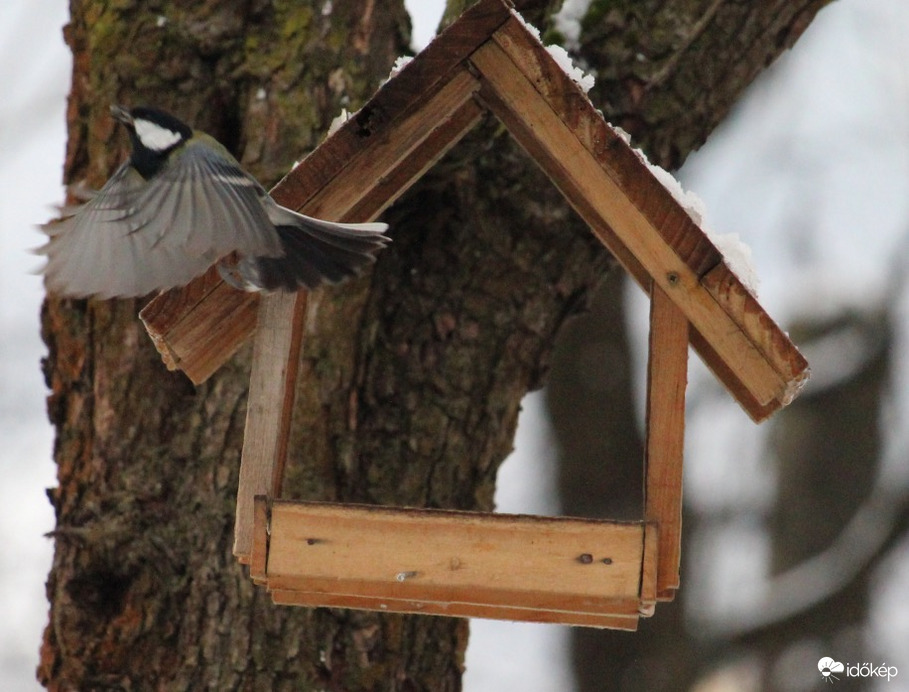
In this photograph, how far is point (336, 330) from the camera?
2.45 metres

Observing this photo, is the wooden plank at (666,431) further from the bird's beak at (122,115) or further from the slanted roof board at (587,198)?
the bird's beak at (122,115)

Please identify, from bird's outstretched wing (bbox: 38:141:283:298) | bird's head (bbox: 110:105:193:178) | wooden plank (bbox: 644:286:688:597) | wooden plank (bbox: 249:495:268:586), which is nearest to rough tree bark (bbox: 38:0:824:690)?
bird's head (bbox: 110:105:193:178)

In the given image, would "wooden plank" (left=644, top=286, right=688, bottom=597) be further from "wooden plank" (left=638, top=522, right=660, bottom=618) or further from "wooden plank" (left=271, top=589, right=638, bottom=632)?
"wooden plank" (left=271, top=589, right=638, bottom=632)

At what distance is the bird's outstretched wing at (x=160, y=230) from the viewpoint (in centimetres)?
173

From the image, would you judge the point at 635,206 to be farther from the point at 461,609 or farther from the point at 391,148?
the point at 461,609

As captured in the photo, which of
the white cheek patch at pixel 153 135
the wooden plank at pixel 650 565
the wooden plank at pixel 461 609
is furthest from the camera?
the white cheek patch at pixel 153 135

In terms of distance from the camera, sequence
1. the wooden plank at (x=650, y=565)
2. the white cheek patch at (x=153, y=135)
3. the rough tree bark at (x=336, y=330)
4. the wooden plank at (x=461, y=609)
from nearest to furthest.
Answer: the wooden plank at (x=650, y=565), the wooden plank at (x=461, y=609), the white cheek patch at (x=153, y=135), the rough tree bark at (x=336, y=330)

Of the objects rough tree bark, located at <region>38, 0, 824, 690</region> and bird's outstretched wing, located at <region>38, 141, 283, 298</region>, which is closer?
bird's outstretched wing, located at <region>38, 141, 283, 298</region>

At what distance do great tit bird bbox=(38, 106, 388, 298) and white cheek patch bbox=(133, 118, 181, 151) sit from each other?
0.06 metres

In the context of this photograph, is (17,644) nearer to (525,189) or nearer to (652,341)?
(525,189)

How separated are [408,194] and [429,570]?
1.08m

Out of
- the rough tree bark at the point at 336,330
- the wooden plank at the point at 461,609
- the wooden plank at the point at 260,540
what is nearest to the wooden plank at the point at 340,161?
the wooden plank at the point at 260,540

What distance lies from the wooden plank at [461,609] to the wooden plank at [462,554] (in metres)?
0.07

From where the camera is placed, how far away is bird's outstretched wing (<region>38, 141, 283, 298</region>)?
173cm
